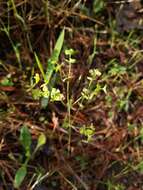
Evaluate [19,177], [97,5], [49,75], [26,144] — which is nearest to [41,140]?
[26,144]

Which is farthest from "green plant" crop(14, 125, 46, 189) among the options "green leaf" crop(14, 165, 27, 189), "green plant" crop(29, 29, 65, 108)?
"green plant" crop(29, 29, 65, 108)

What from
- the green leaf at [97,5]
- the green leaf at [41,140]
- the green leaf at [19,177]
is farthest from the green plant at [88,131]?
the green leaf at [97,5]

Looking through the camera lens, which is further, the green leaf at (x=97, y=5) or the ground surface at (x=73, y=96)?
the green leaf at (x=97, y=5)

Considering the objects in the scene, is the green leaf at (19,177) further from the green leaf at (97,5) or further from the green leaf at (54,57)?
the green leaf at (97,5)

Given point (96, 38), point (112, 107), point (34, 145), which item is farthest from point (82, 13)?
point (34, 145)

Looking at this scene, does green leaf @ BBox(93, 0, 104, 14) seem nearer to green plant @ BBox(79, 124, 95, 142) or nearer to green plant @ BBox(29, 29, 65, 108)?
A: green plant @ BBox(29, 29, 65, 108)

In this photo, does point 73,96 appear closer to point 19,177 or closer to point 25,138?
point 25,138

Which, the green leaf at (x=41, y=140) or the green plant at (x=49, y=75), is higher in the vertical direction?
the green plant at (x=49, y=75)

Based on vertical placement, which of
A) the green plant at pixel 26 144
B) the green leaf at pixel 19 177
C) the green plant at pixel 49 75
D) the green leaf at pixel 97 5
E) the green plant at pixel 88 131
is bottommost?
the green leaf at pixel 19 177
